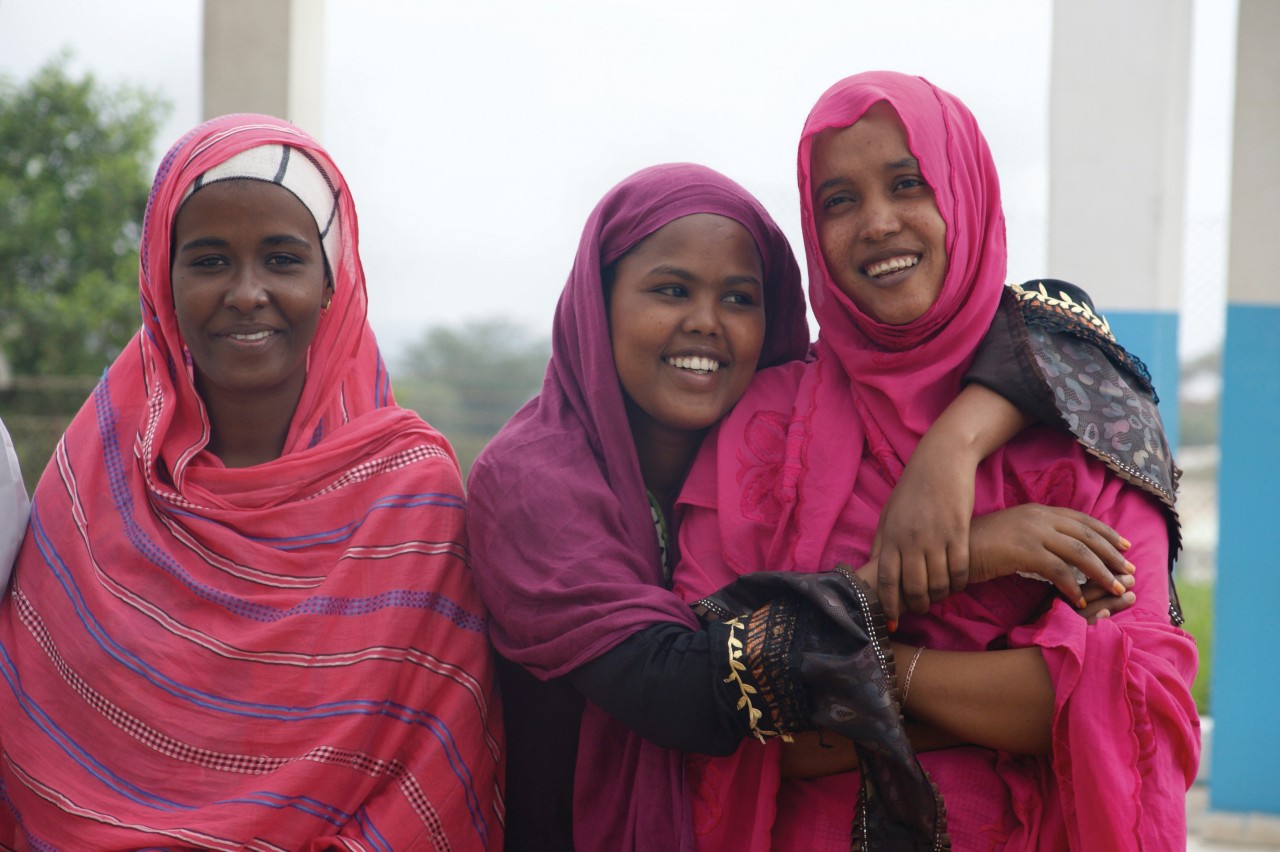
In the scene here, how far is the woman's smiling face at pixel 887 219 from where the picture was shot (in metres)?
1.96

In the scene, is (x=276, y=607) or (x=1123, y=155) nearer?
(x=276, y=607)

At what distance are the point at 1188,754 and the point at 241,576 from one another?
163cm

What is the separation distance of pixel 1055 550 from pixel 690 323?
2.51 feet

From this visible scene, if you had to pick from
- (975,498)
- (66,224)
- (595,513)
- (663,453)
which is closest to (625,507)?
(595,513)

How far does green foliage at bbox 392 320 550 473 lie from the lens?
13227 millimetres

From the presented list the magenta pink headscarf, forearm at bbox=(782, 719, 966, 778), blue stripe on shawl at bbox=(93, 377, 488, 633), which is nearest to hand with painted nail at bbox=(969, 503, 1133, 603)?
forearm at bbox=(782, 719, 966, 778)

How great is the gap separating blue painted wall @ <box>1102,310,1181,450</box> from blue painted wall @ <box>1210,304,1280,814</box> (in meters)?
0.23

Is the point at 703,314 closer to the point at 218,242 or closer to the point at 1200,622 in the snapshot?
the point at 218,242

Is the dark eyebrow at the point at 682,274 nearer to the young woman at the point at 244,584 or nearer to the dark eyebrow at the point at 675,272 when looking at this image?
the dark eyebrow at the point at 675,272

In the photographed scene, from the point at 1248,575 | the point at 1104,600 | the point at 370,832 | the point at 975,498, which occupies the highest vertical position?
the point at 975,498

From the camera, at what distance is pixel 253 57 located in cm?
489

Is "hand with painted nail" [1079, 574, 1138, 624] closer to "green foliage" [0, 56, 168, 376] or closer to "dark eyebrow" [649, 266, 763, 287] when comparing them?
"dark eyebrow" [649, 266, 763, 287]

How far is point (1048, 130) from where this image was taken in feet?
15.6

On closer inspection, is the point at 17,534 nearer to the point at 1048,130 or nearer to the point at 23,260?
the point at 1048,130
